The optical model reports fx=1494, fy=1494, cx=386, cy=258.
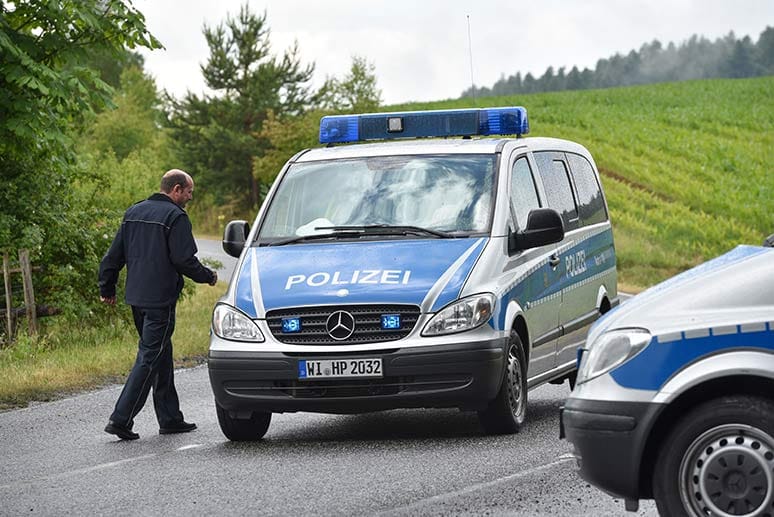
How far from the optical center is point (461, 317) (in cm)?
907

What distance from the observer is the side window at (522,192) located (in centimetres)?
1025

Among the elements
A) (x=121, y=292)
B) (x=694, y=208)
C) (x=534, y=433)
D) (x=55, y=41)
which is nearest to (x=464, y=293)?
(x=534, y=433)

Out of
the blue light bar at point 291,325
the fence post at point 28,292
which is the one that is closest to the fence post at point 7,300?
the fence post at point 28,292

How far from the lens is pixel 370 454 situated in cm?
891

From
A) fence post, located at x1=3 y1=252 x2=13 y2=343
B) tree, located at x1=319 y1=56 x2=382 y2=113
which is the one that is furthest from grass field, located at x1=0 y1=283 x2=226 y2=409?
tree, located at x1=319 y1=56 x2=382 y2=113

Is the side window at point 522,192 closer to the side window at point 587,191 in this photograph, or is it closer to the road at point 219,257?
the side window at point 587,191

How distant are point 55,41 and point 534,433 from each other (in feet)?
29.8

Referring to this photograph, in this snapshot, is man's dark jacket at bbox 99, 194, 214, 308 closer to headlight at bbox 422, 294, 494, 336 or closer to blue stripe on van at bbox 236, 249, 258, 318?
blue stripe on van at bbox 236, 249, 258, 318

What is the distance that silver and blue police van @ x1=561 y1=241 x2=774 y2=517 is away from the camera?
18.7 feet

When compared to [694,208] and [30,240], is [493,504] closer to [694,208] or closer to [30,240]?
[30,240]

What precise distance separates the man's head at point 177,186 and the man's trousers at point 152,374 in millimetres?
762

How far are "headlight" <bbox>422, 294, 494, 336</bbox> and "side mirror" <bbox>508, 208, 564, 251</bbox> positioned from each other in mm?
784

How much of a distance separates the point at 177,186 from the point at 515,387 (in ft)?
9.02

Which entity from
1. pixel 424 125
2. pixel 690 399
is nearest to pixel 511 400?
pixel 424 125
